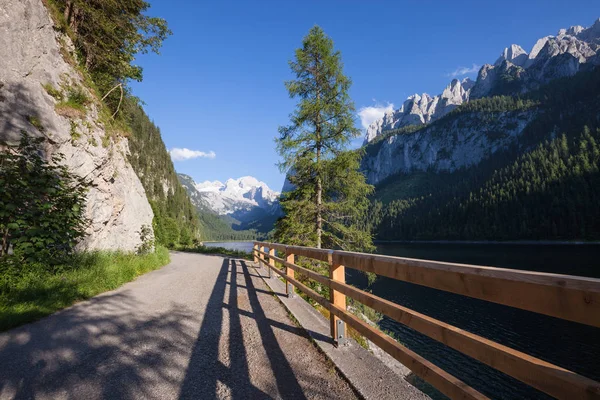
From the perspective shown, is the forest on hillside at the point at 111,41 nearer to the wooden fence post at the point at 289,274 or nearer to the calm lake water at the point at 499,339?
the wooden fence post at the point at 289,274

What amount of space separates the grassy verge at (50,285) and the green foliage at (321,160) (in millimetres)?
6790

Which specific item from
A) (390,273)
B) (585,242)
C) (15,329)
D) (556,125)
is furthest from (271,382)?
(556,125)

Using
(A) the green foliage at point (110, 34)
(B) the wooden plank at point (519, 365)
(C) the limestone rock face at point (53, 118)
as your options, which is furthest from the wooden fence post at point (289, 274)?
(A) the green foliage at point (110, 34)

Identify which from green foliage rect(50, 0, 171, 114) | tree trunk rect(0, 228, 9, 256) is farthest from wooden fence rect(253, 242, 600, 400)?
green foliage rect(50, 0, 171, 114)

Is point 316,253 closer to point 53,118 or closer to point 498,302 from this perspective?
point 498,302

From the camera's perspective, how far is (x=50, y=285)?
635cm

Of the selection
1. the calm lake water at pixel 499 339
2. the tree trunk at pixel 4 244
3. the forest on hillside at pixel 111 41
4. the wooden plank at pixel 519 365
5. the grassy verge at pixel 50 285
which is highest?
the forest on hillside at pixel 111 41

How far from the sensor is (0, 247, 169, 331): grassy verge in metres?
5.20

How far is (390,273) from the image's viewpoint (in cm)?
282

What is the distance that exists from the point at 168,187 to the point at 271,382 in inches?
4524

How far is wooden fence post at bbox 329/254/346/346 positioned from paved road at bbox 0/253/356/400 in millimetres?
378

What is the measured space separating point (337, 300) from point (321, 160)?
9.98 meters

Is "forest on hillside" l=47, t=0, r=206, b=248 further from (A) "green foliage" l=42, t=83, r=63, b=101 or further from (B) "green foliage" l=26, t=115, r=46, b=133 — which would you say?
(B) "green foliage" l=26, t=115, r=46, b=133

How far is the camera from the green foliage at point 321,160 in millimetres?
12984
